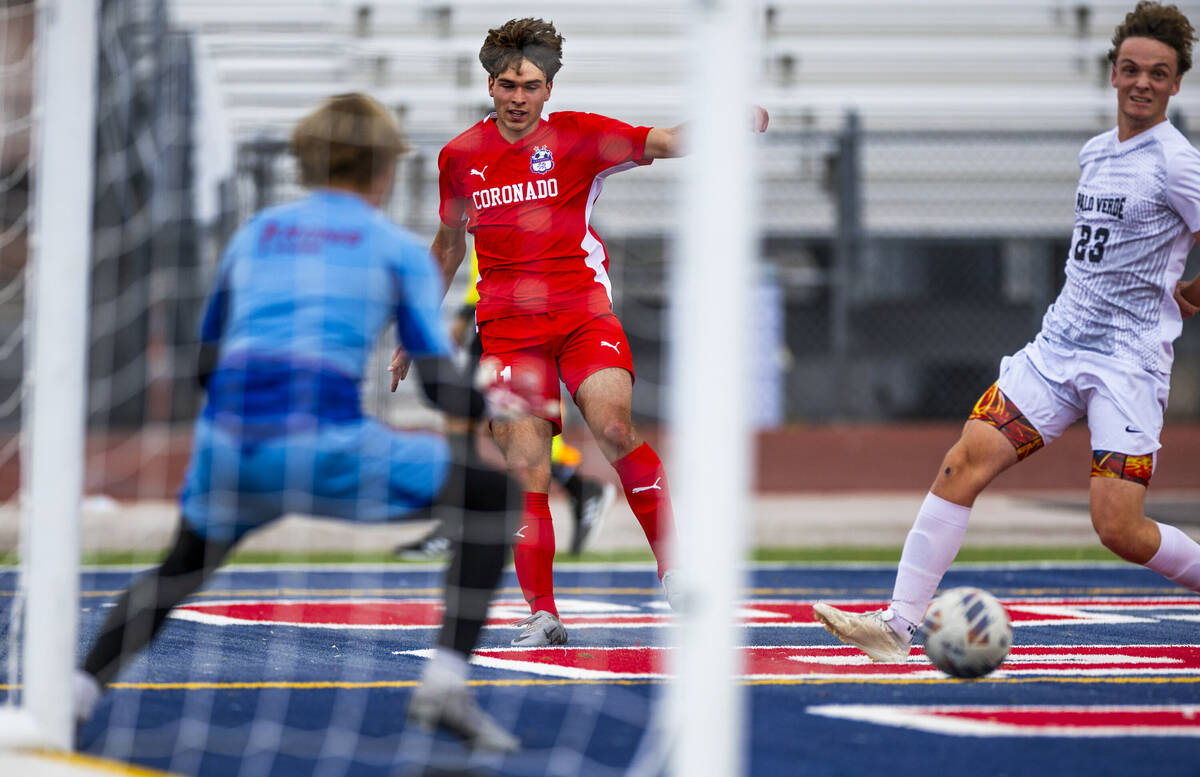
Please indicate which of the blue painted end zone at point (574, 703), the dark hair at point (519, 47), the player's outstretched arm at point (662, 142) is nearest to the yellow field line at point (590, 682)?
the blue painted end zone at point (574, 703)

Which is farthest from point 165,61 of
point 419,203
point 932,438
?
point 932,438

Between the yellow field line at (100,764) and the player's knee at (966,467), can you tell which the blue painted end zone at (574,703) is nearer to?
the yellow field line at (100,764)

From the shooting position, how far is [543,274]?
5.35 metres

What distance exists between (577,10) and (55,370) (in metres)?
14.0

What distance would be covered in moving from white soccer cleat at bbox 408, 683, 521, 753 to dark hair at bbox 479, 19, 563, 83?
8.10ft

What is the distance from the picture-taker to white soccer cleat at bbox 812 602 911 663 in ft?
16.0

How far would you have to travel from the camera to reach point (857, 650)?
521cm

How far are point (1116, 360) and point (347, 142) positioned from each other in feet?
8.40

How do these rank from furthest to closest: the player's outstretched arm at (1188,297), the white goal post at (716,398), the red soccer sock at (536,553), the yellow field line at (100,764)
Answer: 1. the red soccer sock at (536,553)
2. the player's outstretched arm at (1188,297)
3. the yellow field line at (100,764)
4. the white goal post at (716,398)

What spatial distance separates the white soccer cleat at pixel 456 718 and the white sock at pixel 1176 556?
237 centimetres

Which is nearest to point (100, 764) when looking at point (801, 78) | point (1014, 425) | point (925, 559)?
point (925, 559)

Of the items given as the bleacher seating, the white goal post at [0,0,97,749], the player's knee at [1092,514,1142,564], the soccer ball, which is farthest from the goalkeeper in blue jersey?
the bleacher seating

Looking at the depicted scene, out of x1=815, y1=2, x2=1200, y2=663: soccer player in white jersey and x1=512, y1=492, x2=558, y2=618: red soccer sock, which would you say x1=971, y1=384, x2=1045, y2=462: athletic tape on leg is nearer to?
x1=815, y1=2, x2=1200, y2=663: soccer player in white jersey

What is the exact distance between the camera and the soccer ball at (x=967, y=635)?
444 centimetres
